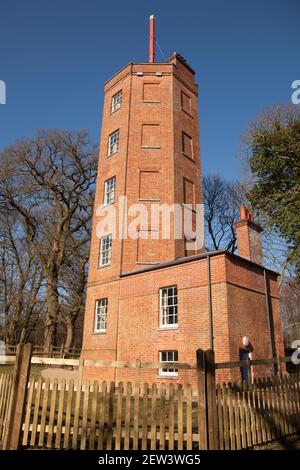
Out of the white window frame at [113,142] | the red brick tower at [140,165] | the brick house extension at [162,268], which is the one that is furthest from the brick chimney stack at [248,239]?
the white window frame at [113,142]

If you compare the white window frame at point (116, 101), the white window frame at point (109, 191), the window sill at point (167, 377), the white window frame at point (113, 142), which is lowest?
the window sill at point (167, 377)

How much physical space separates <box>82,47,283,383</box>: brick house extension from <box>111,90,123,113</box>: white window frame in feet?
0.32

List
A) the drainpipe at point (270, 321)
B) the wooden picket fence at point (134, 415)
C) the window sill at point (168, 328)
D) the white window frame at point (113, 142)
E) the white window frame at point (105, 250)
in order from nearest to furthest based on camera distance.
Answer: the wooden picket fence at point (134, 415) → the window sill at point (168, 328) → the drainpipe at point (270, 321) → the white window frame at point (105, 250) → the white window frame at point (113, 142)

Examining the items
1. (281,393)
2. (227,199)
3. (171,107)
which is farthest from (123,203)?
(227,199)

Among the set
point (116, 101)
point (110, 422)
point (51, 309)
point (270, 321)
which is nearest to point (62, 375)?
point (270, 321)

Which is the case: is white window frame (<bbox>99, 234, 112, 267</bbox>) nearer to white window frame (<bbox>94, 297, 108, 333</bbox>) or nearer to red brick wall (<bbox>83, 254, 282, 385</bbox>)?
white window frame (<bbox>94, 297, 108, 333</bbox>)

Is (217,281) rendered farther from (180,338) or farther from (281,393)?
(281,393)

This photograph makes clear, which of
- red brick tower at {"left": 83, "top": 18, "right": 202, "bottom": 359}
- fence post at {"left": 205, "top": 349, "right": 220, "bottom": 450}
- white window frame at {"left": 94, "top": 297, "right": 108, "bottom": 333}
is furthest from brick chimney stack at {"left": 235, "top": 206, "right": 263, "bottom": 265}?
fence post at {"left": 205, "top": 349, "right": 220, "bottom": 450}

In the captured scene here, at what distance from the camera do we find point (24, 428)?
623 cm

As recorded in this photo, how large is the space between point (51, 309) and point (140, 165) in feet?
50.8

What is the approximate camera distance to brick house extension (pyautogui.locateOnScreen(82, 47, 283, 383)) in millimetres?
14367

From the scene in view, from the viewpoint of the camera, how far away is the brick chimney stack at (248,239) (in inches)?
674

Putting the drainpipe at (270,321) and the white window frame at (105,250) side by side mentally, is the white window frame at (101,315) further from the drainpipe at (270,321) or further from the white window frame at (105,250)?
the drainpipe at (270,321)
